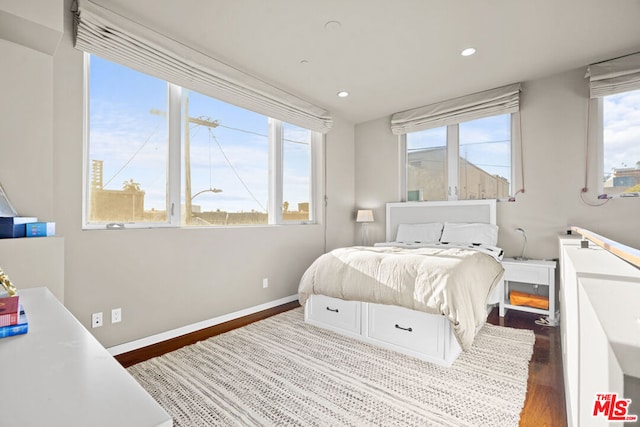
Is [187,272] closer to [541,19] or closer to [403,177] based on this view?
[403,177]

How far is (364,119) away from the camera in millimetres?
4828

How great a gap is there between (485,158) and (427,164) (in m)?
0.75

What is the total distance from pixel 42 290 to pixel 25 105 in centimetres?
124

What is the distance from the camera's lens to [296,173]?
414 cm

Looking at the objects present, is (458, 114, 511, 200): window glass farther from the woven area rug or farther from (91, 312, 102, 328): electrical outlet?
(91, 312, 102, 328): electrical outlet

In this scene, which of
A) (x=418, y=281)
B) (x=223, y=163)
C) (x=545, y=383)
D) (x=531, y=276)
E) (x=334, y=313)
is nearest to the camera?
(x=545, y=383)

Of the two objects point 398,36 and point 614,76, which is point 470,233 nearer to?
point 614,76

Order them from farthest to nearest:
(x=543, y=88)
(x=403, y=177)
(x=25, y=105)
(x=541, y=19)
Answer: (x=403, y=177) < (x=543, y=88) < (x=541, y=19) < (x=25, y=105)

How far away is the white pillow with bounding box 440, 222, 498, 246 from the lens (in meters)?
3.58

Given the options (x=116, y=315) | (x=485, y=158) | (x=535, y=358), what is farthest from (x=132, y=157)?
(x=485, y=158)

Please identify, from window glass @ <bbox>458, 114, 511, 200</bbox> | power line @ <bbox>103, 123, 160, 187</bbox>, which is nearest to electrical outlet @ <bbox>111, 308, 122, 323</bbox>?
power line @ <bbox>103, 123, 160, 187</bbox>

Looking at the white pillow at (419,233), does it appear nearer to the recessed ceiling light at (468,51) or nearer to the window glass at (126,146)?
the recessed ceiling light at (468,51)

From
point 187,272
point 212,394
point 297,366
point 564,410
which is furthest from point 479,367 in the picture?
point 187,272

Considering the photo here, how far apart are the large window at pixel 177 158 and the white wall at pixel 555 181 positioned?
2788 millimetres
